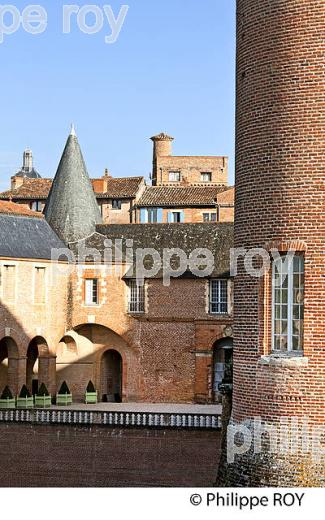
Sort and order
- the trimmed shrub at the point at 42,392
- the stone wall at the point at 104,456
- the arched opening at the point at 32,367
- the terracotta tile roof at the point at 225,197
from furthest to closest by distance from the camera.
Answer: the terracotta tile roof at the point at 225,197 → the arched opening at the point at 32,367 → the trimmed shrub at the point at 42,392 → the stone wall at the point at 104,456

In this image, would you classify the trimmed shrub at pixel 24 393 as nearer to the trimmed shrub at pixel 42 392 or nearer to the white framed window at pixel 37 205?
the trimmed shrub at pixel 42 392

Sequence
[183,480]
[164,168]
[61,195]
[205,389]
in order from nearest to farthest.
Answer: [183,480] → [205,389] → [61,195] → [164,168]

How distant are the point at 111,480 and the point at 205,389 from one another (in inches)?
361

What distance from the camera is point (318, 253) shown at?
17938mm

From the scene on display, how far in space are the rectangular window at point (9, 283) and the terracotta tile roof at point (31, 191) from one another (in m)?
25.4

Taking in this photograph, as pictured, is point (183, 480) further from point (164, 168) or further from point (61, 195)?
point (164, 168)

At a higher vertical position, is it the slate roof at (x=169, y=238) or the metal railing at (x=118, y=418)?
the slate roof at (x=169, y=238)

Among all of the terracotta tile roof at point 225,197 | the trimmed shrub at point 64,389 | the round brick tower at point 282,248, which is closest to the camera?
the round brick tower at point 282,248

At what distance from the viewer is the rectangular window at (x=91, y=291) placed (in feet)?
140

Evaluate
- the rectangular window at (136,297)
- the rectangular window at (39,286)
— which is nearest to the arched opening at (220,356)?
the rectangular window at (136,297)

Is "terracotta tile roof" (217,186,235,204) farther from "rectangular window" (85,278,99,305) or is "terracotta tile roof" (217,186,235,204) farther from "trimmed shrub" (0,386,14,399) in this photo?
"trimmed shrub" (0,386,14,399)

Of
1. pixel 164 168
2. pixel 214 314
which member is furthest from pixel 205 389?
pixel 164 168

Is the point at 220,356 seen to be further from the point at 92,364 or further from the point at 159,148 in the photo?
the point at 159,148

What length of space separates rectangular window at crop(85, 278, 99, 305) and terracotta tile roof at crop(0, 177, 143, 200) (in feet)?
71.4
